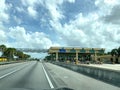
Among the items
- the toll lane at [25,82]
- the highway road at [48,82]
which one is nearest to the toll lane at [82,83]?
the highway road at [48,82]

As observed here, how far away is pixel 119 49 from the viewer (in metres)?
154

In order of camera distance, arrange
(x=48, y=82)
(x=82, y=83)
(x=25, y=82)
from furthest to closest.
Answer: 1. (x=48, y=82)
2. (x=25, y=82)
3. (x=82, y=83)

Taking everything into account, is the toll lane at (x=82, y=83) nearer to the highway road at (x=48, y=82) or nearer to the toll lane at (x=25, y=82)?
the highway road at (x=48, y=82)

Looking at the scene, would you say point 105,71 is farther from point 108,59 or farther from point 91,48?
point 108,59

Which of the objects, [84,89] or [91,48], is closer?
[84,89]

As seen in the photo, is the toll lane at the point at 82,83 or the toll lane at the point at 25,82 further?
the toll lane at the point at 25,82

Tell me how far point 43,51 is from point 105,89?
578 feet

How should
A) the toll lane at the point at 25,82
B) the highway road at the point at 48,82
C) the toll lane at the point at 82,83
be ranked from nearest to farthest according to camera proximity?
the highway road at the point at 48,82 → the toll lane at the point at 82,83 → the toll lane at the point at 25,82

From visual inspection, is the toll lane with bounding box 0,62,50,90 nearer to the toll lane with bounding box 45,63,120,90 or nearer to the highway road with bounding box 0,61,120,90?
the highway road with bounding box 0,61,120,90

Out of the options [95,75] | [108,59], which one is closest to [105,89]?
[95,75]

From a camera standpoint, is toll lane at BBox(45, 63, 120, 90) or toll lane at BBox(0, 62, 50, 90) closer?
toll lane at BBox(45, 63, 120, 90)

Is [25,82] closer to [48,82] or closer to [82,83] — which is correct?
[48,82]

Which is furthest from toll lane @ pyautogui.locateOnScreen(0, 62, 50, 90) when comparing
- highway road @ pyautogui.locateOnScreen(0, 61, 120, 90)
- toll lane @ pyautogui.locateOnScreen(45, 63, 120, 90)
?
toll lane @ pyautogui.locateOnScreen(45, 63, 120, 90)

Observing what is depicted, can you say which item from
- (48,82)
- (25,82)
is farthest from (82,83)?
(25,82)
